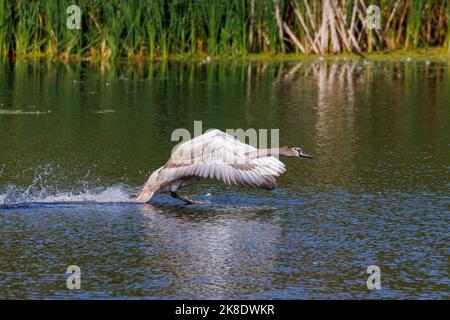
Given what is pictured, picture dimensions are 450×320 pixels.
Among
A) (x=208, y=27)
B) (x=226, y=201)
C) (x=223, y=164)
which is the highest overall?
(x=208, y=27)

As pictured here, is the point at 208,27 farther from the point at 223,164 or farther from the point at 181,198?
the point at 223,164

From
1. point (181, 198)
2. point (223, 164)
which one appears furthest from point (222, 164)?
point (181, 198)

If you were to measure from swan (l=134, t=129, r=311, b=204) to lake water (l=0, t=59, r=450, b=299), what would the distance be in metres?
0.29

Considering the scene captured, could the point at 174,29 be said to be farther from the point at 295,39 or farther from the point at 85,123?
the point at 85,123

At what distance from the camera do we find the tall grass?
22000mm

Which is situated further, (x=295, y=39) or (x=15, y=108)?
(x=295, y=39)

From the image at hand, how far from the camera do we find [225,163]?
9.33m

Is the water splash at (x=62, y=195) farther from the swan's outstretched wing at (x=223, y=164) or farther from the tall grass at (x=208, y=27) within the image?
the tall grass at (x=208, y=27)

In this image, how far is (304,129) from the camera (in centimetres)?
1410

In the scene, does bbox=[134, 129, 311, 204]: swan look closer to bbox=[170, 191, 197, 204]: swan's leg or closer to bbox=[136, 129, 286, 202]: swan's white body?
bbox=[136, 129, 286, 202]: swan's white body

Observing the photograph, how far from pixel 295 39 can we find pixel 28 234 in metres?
15.5

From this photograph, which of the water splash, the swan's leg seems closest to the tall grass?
the water splash

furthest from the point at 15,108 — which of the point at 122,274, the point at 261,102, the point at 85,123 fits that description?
the point at 122,274

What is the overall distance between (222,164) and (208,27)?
13866 mm
